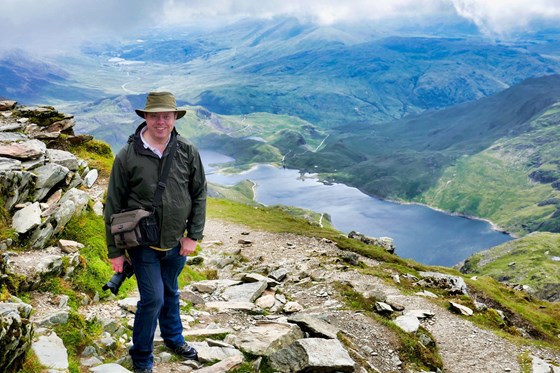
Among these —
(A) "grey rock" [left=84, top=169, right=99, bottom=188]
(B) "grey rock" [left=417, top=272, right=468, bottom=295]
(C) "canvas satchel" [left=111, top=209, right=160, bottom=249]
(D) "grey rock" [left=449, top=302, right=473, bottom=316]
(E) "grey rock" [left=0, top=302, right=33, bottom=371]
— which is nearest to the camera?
(E) "grey rock" [left=0, top=302, right=33, bottom=371]

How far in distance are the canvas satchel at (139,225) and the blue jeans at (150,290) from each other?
340 mm

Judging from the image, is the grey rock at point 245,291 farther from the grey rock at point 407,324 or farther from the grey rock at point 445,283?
the grey rock at point 445,283

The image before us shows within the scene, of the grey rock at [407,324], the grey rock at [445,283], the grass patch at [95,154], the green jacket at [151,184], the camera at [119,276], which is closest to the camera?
the green jacket at [151,184]

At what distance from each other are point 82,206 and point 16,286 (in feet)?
23.6

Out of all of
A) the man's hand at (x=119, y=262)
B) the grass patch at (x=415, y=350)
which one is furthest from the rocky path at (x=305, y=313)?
the man's hand at (x=119, y=262)

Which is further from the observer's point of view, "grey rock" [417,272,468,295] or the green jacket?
"grey rock" [417,272,468,295]

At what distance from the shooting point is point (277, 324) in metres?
13.9

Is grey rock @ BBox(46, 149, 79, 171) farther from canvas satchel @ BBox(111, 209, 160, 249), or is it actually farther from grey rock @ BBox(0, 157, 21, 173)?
canvas satchel @ BBox(111, 209, 160, 249)

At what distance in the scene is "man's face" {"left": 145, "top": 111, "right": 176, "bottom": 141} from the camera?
28.6 ft

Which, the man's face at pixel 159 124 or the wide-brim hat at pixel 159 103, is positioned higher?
the wide-brim hat at pixel 159 103

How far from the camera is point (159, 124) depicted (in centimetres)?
876

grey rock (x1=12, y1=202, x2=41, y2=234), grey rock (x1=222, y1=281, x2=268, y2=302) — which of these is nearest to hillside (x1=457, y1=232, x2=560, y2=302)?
grey rock (x1=222, y1=281, x2=268, y2=302)

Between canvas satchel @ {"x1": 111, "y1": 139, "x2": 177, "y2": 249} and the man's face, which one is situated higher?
the man's face

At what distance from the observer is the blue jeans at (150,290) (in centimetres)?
905
